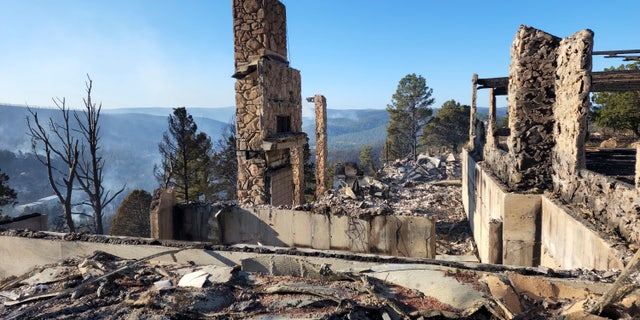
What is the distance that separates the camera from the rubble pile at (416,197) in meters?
8.79

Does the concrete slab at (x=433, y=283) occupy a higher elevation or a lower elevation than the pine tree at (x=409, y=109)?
lower

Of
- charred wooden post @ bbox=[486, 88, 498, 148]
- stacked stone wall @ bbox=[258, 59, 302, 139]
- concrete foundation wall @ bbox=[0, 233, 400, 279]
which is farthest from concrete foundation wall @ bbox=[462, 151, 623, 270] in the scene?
stacked stone wall @ bbox=[258, 59, 302, 139]

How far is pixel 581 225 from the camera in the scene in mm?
3795

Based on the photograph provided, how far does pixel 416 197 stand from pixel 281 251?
12143 mm

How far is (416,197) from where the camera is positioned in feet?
50.1

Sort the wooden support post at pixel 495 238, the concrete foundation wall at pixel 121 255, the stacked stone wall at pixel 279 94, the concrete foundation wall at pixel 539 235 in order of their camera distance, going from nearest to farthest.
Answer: the concrete foundation wall at pixel 539 235
the concrete foundation wall at pixel 121 255
the wooden support post at pixel 495 238
the stacked stone wall at pixel 279 94

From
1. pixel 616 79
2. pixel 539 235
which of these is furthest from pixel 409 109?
pixel 539 235

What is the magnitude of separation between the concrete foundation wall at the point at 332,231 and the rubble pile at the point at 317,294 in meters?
2.09

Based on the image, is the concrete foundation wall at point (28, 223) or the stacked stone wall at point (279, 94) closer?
the concrete foundation wall at point (28, 223)

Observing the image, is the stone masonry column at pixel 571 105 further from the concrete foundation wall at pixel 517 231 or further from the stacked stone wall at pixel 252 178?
the stacked stone wall at pixel 252 178

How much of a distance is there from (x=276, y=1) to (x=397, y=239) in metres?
7.69

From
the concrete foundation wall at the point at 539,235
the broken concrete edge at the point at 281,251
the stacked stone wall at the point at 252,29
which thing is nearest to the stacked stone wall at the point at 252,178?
the stacked stone wall at the point at 252,29

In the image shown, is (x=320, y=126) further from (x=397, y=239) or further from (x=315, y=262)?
(x=315, y=262)

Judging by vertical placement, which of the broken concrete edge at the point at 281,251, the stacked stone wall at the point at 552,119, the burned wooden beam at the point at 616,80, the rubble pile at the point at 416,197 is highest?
the burned wooden beam at the point at 616,80
